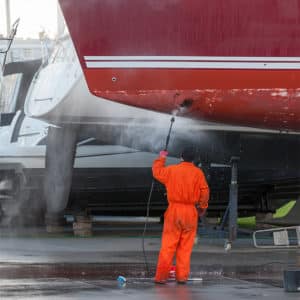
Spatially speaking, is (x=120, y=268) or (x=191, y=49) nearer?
(x=191, y=49)

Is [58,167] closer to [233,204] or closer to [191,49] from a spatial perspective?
[233,204]

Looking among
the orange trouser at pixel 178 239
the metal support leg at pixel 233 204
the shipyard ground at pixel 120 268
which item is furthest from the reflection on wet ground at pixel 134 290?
the metal support leg at pixel 233 204

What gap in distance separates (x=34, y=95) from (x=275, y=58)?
653 centimetres

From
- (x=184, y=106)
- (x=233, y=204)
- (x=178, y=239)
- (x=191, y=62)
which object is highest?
(x=191, y=62)

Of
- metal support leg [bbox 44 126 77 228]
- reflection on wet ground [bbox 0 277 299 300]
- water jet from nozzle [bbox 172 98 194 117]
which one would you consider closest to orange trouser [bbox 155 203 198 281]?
reflection on wet ground [bbox 0 277 299 300]

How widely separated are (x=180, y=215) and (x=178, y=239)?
24 centimetres

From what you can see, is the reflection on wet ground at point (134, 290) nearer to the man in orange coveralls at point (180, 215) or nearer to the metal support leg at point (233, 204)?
the man in orange coveralls at point (180, 215)

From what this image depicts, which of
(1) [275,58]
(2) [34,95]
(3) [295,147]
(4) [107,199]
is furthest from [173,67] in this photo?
(4) [107,199]

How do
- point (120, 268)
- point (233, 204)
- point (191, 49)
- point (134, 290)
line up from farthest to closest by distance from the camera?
1. point (233, 204)
2. point (120, 268)
3. point (191, 49)
4. point (134, 290)

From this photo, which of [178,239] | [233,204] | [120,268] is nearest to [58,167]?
[233,204]

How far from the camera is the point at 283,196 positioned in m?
17.2

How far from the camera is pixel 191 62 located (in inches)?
405

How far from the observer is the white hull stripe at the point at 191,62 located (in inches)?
402

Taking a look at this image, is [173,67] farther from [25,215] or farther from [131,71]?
[25,215]
